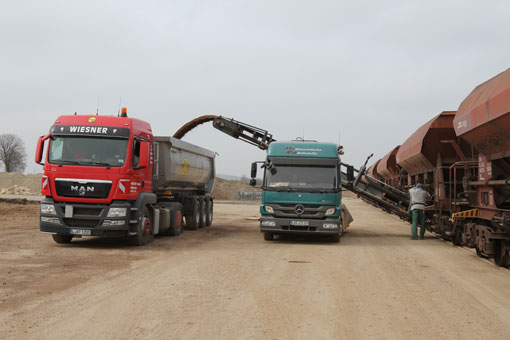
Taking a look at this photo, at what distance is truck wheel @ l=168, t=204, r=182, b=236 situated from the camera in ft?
52.7

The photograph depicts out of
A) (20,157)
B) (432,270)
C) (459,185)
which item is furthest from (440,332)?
(20,157)

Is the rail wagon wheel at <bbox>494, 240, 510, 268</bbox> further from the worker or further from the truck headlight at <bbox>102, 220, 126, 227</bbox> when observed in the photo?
the truck headlight at <bbox>102, 220, 126, 227</bbox>

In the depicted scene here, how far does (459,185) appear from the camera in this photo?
15.4 metres

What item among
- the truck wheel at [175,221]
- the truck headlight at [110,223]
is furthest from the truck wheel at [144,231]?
the truck wheel at [175,221]

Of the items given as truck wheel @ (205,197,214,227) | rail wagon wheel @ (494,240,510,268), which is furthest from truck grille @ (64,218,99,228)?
rail wagon wheel @ (494,240,510,268)

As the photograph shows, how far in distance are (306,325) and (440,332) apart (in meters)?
1.45

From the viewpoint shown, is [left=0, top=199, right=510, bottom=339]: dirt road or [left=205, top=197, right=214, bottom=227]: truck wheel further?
[left=205, top=197, right=214, bottom=227]: truck wheel

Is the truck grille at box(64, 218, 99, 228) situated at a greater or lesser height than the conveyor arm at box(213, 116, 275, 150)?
lesser

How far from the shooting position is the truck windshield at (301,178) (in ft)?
47.6

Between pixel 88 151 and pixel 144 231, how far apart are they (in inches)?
103

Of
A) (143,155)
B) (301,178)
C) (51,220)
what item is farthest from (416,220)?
(51,220)

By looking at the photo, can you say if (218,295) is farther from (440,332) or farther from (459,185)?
(459,185)

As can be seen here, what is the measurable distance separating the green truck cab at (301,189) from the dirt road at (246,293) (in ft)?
3.69

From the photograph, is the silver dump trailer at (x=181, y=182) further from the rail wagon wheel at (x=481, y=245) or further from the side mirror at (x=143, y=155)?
the rail wagon wheel at (x=481, y=245)
